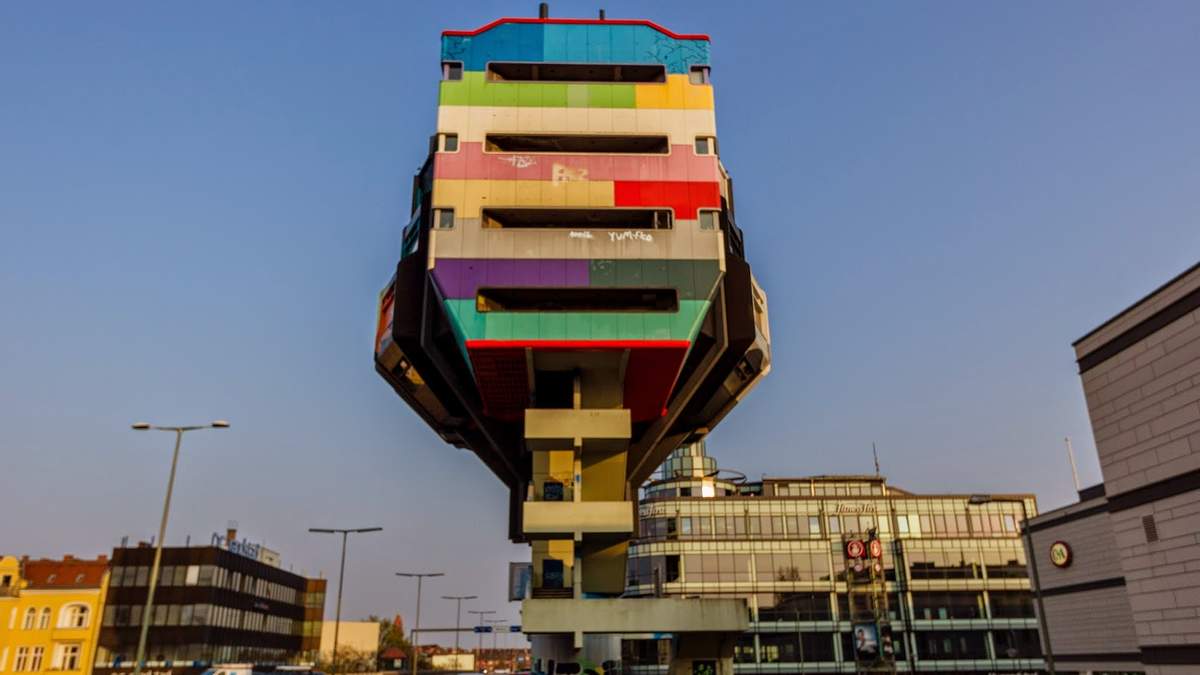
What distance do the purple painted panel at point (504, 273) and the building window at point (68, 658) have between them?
62.6 m

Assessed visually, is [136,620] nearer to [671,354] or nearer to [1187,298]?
[671,354]

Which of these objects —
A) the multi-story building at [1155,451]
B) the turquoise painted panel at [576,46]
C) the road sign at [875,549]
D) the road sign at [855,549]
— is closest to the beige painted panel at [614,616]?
the multi-story building at [1155,451]

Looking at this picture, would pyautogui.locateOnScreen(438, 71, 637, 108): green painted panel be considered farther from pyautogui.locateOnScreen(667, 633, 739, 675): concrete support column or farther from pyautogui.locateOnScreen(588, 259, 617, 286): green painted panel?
pyautogui.locateOnScreen(667, 633, 739, 675): concrete support column

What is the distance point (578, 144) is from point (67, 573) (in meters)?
70.2

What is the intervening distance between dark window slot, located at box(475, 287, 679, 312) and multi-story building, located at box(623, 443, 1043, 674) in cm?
5104

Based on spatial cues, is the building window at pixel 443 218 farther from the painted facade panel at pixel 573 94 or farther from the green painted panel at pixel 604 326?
the green painted panel at pixel 604 326

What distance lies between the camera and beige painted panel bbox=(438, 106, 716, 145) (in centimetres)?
4584

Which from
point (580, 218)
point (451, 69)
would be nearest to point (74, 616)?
point (451, 69)

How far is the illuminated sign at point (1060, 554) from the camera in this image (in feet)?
164

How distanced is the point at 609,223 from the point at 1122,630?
3531 centimetres

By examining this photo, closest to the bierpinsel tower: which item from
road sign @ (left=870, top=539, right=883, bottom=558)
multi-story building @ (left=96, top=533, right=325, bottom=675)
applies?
road sign @ (left=870, top=539, right=883, bottom=558)

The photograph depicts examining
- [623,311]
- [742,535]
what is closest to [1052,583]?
[623,311]

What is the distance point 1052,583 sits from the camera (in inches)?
2047

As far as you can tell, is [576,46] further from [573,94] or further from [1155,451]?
[1155,451]
